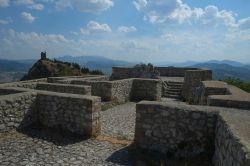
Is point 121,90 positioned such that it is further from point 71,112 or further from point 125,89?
point 71,112

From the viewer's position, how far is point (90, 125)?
8023 mm

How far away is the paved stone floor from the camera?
6.48m

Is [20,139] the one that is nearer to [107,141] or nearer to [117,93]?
[107,141]

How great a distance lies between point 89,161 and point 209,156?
2835mm

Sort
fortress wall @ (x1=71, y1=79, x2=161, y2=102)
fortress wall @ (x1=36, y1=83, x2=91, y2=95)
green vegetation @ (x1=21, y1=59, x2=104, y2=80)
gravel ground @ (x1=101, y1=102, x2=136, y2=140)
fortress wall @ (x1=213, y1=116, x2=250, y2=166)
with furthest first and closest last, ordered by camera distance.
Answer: green vegetation @ (x1=21, y1=59, x2=104, y2=80) < fortress wall @ (x1=71, y1=79, x2=161, y2=102) < fortress wall @ (x1=36, y1=83, x2=91, y2=95) < gravel ground @ (x1=101, y1=102, x2=136, y2=140) < fortress wall @ (x1=213, y1=116, x2=250, y2=166)

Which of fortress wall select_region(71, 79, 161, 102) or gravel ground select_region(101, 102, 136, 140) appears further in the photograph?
fortress wall select_region(71, 79, 161, 102)

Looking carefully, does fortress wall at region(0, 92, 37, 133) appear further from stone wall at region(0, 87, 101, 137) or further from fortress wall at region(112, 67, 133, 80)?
fortress wall at region(112, 67, 133, 80)

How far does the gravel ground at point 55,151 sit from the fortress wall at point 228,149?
2.11 metres

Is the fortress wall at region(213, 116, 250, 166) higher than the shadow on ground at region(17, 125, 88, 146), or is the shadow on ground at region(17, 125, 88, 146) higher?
the fortress wall at region(213, 116, 250, 166)

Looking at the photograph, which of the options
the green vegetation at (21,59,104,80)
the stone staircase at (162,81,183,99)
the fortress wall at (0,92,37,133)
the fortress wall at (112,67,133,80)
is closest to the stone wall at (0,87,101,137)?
the fortress wall at (0,92,37,133)

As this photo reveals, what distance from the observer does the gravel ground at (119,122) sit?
8.99 metres

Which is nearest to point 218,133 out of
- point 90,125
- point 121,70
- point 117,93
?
point 90,125

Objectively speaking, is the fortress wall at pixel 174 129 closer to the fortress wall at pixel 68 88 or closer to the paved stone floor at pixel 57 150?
the paved stone floor at pixel 57 150

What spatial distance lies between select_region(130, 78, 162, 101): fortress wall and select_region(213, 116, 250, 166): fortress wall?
10.2 m
